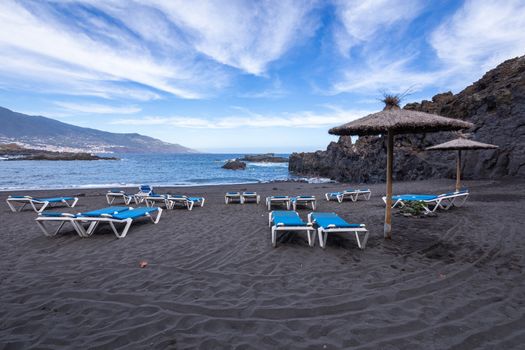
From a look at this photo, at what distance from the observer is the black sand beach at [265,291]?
8.54 feet

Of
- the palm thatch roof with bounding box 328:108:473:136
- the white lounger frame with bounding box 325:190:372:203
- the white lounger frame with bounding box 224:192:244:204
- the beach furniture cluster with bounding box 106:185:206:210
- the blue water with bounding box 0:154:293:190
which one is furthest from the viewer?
the blue water with bounding box 0:154:293:190

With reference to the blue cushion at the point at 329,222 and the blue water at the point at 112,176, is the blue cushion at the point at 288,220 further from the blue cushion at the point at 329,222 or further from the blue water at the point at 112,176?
the blue water at the point at 112,176

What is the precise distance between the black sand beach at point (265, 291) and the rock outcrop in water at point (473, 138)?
13613 millimetres

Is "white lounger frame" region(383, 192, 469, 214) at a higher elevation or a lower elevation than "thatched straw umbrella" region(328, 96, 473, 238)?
lower

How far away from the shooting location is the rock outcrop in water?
1630cm

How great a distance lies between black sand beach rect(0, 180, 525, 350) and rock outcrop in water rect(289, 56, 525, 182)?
13613 mm

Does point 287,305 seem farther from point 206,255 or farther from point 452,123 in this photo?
point 452,123

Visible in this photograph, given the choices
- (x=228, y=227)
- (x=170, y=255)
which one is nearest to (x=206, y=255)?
(x=170, y=255)

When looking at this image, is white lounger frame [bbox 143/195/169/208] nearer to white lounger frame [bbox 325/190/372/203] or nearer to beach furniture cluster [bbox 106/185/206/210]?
beach furniture cluster [bbox 106/185/206/210]

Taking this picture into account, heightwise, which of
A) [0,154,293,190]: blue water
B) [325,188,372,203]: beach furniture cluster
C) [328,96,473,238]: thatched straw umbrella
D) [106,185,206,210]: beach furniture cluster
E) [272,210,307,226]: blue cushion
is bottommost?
[0,154,293,190]: blue water

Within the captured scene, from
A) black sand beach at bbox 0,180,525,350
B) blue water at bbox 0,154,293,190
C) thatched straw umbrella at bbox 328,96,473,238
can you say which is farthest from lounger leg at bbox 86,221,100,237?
blue water at bbox 0,154,293,190

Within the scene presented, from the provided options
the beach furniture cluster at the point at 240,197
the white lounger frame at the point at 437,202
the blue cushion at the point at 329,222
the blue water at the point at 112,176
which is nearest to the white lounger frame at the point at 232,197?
the beach furniture cluster at the point at 240,197

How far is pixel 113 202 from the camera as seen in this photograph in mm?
12508

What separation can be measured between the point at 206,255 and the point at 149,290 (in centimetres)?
145
